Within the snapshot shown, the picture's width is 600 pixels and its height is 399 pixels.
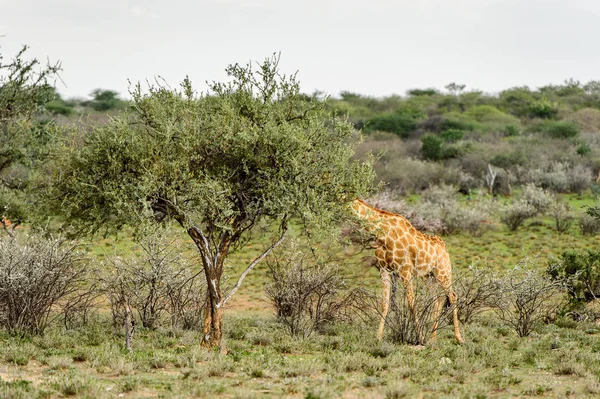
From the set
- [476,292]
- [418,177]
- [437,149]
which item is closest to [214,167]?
[476,292]

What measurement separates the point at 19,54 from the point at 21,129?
1.55 metres

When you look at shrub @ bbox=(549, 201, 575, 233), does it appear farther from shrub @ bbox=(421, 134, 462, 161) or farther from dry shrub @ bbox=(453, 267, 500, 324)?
shrub @ bbox=(421, 134, 462, 161)

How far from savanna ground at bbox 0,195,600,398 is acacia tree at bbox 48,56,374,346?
3.09ft

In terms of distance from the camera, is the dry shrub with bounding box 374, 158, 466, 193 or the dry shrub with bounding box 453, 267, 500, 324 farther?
the dry shrub with bounding box 374, 158, 466, 193

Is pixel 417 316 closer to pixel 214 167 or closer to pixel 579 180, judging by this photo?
pixel 214 167

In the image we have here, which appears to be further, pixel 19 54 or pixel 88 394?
pixel 19 54

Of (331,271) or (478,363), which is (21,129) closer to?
(331,271)

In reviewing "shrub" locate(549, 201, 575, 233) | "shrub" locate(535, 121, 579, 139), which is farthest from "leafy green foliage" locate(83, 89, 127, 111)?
"shrub" locate(549, 201, 575, 233)

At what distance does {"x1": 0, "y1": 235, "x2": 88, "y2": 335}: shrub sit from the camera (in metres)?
12.1

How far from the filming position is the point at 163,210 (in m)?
11.2

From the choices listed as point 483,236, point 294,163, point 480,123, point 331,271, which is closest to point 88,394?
point 294,163

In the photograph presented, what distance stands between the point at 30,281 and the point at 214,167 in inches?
152

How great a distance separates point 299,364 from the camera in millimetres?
10125

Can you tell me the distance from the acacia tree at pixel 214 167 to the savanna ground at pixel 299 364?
94 centimetres
